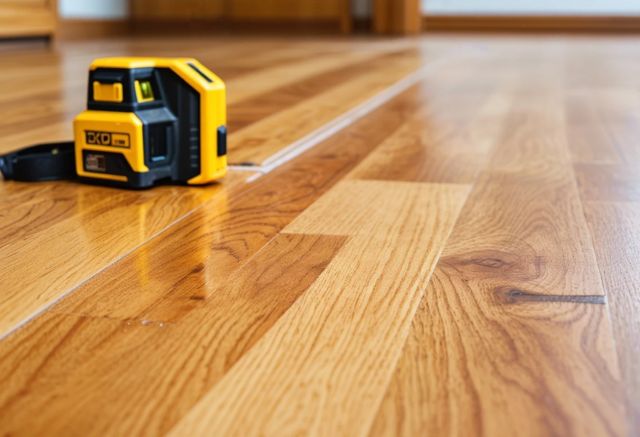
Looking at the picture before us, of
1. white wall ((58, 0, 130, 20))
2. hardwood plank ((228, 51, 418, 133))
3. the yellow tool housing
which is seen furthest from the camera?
white wall ((58, 0, 130, 20))

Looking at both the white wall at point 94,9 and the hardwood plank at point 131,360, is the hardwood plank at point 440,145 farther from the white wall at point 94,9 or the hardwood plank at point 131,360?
the white wall at point 94,9

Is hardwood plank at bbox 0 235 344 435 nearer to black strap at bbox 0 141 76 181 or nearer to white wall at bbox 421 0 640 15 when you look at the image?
black strap at bbox 0 141 76 181

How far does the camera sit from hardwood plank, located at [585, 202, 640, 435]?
621 mm

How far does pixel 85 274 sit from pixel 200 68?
0.44m

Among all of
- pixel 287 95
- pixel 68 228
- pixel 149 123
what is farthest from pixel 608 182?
pixel 287 95

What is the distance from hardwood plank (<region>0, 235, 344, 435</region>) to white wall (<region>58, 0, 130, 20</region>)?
15.6 ft

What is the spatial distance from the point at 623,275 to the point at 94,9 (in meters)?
5.32

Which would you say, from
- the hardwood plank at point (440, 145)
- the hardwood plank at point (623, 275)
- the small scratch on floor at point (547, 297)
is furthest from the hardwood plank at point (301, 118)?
the small scratch on floor at point (547, 297)

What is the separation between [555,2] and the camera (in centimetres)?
595

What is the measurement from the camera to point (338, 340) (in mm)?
689

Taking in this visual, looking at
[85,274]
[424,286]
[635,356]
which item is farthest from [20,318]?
[635,356]

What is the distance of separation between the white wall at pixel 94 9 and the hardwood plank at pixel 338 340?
458 centimetres

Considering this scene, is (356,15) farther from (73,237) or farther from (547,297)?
(547,297)

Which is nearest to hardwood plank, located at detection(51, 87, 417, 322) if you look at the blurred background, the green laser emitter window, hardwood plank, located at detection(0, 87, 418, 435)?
hardwood plank, located at detection(0, 87, 418, 435)
